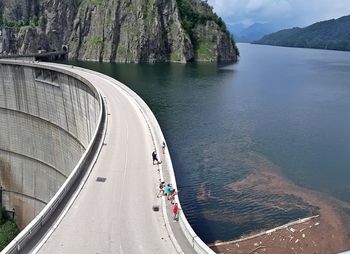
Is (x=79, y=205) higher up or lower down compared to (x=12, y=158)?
higher up

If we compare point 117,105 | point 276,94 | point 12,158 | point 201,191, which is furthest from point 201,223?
point 276,94

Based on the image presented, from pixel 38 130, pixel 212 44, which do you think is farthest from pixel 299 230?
pixel 212 44

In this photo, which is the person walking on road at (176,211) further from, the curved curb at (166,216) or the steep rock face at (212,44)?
the steep rock face at (212,44)

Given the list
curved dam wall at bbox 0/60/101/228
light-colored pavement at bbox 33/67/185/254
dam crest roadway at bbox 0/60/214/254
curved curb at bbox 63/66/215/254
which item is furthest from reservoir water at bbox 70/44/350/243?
curved dam wall at bbox 0/60/101/228

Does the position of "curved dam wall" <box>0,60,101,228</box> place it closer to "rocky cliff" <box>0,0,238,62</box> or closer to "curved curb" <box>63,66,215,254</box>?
"curved curb" <box>63,66,215,254</box>

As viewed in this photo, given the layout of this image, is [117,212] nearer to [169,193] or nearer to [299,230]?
[169,193]

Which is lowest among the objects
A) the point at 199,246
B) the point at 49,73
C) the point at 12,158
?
the point at 12,158

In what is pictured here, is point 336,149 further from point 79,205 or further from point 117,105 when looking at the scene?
point 79,205
